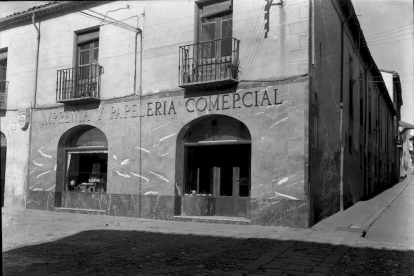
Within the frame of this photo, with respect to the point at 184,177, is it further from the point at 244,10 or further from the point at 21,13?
the point at 21,13

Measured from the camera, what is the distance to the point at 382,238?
9023 mm

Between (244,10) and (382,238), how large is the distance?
6191mm

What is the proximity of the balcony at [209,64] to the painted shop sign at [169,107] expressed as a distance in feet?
1.33

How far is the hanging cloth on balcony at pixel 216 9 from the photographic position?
1179 cm

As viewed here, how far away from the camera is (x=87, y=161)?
1451 cm

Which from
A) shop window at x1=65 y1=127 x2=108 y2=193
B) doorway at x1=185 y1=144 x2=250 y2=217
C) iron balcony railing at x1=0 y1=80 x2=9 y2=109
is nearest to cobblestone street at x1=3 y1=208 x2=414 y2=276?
doorway at x1=185 y1=144 x2=250 y2=217

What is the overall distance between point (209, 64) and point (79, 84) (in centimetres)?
467

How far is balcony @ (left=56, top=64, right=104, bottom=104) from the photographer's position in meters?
13.7

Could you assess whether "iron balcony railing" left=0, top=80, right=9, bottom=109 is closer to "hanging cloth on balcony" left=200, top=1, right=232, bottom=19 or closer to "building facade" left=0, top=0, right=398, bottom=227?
"building facade" left=0, top=0, right=398, bottom=227

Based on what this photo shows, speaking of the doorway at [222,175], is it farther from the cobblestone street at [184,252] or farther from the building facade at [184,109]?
the cobblestone street at [184,252]

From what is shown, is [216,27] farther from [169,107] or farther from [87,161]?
[87,161]

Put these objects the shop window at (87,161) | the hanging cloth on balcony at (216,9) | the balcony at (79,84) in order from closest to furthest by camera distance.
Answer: the hanging cloth on balcony at (216,9) < the balcony at (79,84) < the shop window at (87,161)

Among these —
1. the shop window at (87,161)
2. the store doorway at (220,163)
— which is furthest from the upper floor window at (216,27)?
the shop window at (87,161)

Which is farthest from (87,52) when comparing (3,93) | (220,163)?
(220,163)
